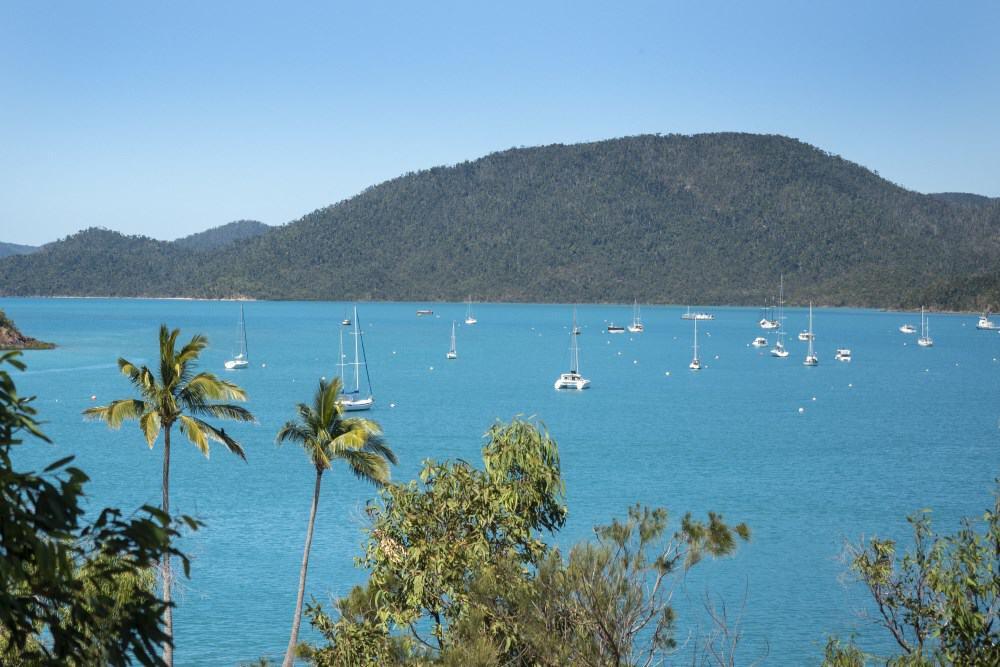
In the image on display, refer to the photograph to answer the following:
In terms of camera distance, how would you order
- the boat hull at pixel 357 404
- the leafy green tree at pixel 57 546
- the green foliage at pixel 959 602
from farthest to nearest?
the boat hull at pixel 357 404 → the green foliage at pixel 959 602 → the leafy green tree at pixel 57 546

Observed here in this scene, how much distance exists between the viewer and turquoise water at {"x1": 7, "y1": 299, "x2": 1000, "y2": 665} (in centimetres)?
3750

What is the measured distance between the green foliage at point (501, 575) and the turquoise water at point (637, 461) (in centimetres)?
502

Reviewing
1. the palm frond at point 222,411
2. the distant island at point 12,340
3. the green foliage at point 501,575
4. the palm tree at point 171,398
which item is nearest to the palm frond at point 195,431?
the palm tree at point 171,398

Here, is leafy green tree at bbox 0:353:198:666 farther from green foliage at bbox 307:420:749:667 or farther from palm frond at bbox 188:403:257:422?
palm frond at bbox 188:403:257:422

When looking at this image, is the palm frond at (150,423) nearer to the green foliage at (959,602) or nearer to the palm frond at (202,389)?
the palm frond at (202,389)

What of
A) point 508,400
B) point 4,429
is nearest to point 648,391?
point 508,400

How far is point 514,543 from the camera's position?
18.5m

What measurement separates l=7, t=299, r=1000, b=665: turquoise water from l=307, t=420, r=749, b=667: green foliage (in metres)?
5.02

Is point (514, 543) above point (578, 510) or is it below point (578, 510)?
above

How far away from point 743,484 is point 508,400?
132 ft

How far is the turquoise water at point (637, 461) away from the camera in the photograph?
37500mm

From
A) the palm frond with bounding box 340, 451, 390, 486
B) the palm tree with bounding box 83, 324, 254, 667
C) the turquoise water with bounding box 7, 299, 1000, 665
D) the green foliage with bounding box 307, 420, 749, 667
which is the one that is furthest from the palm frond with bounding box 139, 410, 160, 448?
the turquoise water with bounding box 7, 299, 1000, 665

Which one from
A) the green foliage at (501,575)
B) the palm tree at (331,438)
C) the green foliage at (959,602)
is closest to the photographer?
the green foliage at (959,602)

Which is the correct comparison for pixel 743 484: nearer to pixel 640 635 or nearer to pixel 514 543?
pixel 640 635
